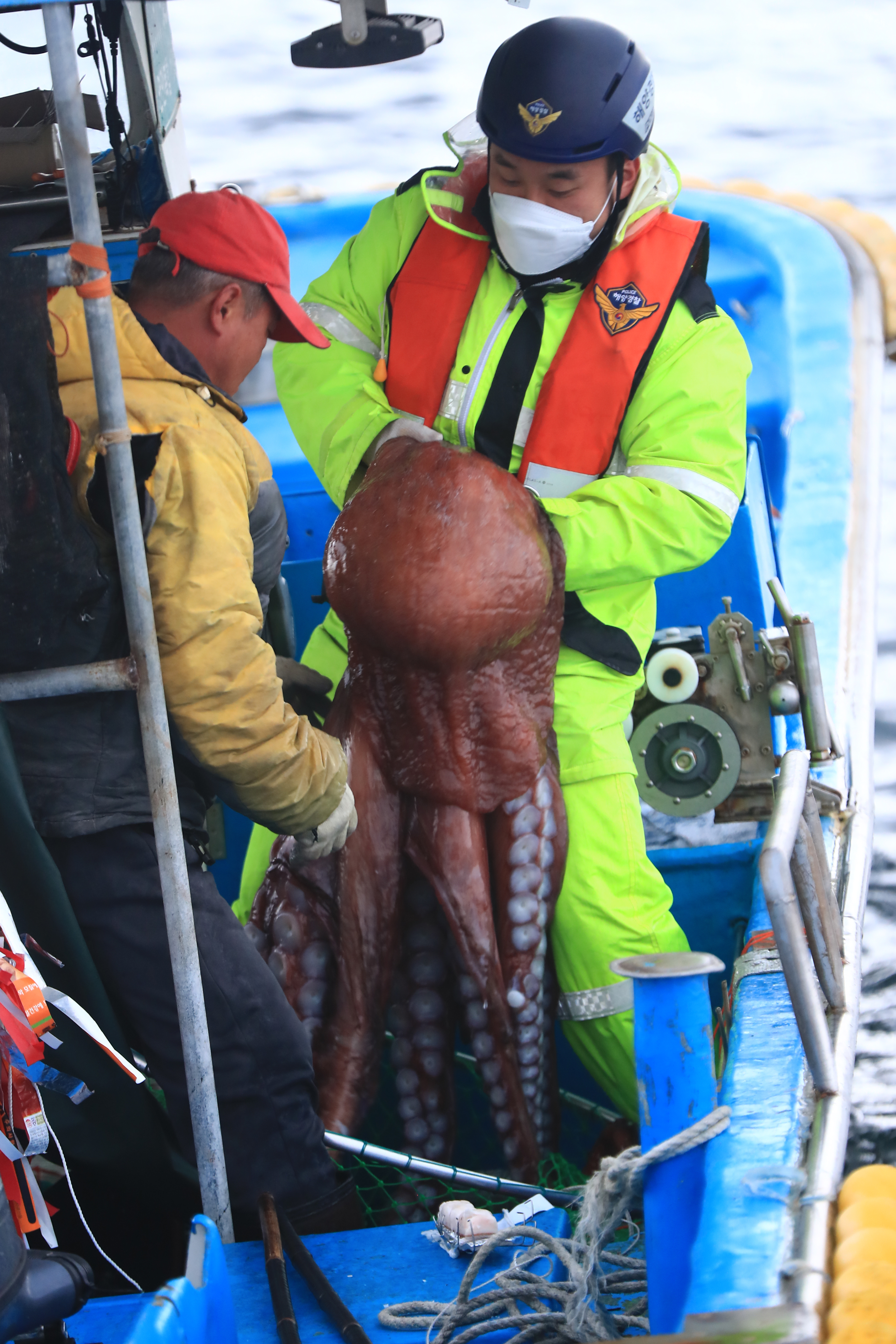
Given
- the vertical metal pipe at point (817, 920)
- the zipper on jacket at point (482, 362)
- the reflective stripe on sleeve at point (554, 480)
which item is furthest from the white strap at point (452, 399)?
the vertical metal pipe at point (817, 920)

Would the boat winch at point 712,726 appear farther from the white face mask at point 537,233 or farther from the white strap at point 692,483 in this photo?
the white face mask at point 537,233

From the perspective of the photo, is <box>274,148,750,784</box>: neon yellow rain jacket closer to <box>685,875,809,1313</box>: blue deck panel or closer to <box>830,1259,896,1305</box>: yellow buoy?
<box>685,875,809,1313</box>: blue deck panel

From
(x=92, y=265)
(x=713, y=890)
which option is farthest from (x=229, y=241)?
(x=713, y=890)

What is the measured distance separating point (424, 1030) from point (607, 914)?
459 mm

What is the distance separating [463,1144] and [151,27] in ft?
11.3

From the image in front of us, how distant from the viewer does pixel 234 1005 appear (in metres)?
2.38

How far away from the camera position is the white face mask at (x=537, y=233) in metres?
2.89

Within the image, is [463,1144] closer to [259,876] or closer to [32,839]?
[259,876]

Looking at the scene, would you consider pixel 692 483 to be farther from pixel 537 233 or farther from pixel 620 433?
pixel 537 233

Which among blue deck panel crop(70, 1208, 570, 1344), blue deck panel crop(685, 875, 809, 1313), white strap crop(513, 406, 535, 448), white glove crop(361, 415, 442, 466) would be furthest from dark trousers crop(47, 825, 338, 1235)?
white strap crop(513, 406, 535, 448)

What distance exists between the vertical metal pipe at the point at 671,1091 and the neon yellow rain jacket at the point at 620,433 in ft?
3.05

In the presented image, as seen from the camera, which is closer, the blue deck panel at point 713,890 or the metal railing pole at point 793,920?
the metal railing pole at point 793,920

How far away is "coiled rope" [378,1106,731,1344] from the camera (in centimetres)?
208

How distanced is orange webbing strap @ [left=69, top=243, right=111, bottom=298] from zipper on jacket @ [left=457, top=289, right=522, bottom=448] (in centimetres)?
131
